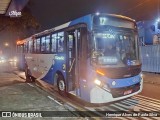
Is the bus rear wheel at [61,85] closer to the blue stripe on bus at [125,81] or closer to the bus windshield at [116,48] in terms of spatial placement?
the blue stripe on bus at [125,81]

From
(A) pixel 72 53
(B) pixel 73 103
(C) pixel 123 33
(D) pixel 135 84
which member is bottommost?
(B) pixel 73 103

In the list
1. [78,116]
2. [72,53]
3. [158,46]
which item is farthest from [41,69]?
[158,46]

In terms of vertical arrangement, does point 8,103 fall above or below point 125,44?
below

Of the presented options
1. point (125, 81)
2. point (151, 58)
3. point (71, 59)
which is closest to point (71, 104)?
point (71, 59)

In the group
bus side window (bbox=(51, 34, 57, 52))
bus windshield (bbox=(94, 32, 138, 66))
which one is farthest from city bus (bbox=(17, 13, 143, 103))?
bus side window (bbox=(51, 34, 57, 52))

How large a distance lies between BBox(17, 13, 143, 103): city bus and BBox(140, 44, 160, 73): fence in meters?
13.0

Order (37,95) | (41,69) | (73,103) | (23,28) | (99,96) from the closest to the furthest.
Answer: (99,96)
(73,103)
(37,95)
(41,69)
(23,28)

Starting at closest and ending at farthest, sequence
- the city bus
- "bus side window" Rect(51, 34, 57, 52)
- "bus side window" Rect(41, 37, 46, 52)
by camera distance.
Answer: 1. the city bus
2. "bus side window" Rect(51, 34, 57, 52)
3. "bus side window" Rect(41, 37, 46, 52)

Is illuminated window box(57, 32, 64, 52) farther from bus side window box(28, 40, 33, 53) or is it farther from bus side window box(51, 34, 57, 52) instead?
bus side window box(28, 40, 33, 53)

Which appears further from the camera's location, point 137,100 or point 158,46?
point 158,46

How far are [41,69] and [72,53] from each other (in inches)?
187

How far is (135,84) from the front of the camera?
33.1ft

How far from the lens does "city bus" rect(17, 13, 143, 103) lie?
9.13m

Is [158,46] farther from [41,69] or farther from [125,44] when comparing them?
[125,44]
